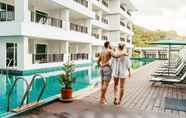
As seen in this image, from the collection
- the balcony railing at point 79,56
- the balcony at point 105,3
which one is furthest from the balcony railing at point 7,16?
the balcony at point 105,3

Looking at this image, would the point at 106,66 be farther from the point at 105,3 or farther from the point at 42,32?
the point at 105,3

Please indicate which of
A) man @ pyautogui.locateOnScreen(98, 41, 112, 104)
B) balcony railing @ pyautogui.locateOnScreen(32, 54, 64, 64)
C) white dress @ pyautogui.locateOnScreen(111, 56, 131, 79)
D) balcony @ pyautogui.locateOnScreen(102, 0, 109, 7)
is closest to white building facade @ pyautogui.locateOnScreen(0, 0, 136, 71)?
balcony railing @ pyautogui.locateOnScreen(32, 54, 64, 64)

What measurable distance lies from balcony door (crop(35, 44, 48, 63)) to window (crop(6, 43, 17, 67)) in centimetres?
197

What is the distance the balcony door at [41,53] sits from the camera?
17164mm

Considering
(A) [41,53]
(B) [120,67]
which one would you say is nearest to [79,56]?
(A) [41,53]

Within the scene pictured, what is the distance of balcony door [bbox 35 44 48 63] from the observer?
1716 cm

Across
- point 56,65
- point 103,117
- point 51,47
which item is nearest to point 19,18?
point 56,65

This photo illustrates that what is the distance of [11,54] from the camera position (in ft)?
50.1

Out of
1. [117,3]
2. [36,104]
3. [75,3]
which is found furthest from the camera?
[117,3]

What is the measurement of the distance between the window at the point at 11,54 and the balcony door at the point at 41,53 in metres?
1.97

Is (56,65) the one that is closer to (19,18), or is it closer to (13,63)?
(13,63)

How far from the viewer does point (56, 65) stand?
59.7ft

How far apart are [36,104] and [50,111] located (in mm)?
514

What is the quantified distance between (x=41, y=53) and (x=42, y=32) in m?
3.18
